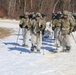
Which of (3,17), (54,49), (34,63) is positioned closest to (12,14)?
(3,17)

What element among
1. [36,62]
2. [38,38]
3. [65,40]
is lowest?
[36,62]

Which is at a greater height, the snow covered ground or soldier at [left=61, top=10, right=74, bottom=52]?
soldier at [left=61, top=10, right=74, bottom=52]

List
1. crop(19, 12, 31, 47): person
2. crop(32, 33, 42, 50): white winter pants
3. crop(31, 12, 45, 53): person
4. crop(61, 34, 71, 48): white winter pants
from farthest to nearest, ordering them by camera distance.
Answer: crop(19, 12, 31, 47): person, crop(61, 34, 71, 48): white winter pants, crop(32, 33, 42, 50): white winter pants, crop(31, 12, 45, 53): person

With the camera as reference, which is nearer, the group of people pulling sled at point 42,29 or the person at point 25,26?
the group of people pulling sled at point 42,29

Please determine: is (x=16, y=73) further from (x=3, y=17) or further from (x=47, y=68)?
(x=3, y=17)

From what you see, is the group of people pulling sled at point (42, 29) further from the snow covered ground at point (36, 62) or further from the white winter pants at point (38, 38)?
the snow covered ground at point (36, 62)

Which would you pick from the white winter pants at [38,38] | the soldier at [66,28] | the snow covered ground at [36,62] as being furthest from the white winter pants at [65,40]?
the white winter pants at [38,38]

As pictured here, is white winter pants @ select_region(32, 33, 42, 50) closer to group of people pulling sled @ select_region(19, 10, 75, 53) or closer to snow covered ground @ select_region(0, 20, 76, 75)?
group of people pulling sled @ select_region(19, 10, 75, 53)

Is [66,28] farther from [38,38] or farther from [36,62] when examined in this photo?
[36,62]

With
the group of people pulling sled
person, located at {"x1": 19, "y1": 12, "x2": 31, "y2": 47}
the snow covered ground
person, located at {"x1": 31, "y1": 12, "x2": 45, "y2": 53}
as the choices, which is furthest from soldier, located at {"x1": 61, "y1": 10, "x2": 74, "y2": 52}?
person, located at {"x1": 19, "y1": 12, "x2": 31, "y2": 47}

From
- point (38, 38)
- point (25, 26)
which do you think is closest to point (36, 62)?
point (38, 38)

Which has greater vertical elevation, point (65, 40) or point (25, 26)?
point (25, 26)

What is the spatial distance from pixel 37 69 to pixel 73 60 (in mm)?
2907

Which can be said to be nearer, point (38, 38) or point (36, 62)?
point (36, 62)
